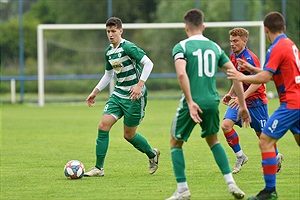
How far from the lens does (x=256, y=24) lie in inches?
1073

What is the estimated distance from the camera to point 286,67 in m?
7.39

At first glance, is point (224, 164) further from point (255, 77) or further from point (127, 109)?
point (127, 109)

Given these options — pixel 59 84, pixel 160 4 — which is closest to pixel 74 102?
pixel 59 84

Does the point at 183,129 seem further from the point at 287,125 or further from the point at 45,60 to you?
the point at 45,60

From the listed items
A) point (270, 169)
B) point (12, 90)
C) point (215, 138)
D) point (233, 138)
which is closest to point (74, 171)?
point (233, 138)

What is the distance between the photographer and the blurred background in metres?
28.5

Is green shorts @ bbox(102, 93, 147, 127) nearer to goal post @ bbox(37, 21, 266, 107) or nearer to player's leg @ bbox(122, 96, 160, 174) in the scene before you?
player's leg @ bbox(122, 96, 160, 174)

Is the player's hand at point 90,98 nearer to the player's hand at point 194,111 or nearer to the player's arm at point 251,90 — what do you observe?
the player's arm at point 251,90

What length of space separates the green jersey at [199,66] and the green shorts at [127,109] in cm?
261

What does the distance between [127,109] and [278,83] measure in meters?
2.91

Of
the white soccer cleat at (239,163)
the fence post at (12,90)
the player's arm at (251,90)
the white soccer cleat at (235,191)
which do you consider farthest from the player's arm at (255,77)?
the fence post at (12,90)

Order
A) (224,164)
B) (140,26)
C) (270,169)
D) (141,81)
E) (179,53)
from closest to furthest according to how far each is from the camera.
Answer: (179,53) → (270,169) → (224,164) → (141,81) → (140,26)

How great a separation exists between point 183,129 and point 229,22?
20.7 meters

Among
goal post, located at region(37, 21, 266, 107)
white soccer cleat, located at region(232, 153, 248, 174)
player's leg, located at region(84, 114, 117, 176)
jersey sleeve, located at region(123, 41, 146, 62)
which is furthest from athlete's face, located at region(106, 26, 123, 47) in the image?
goal post, located at region(37, 21, 266, 107)
